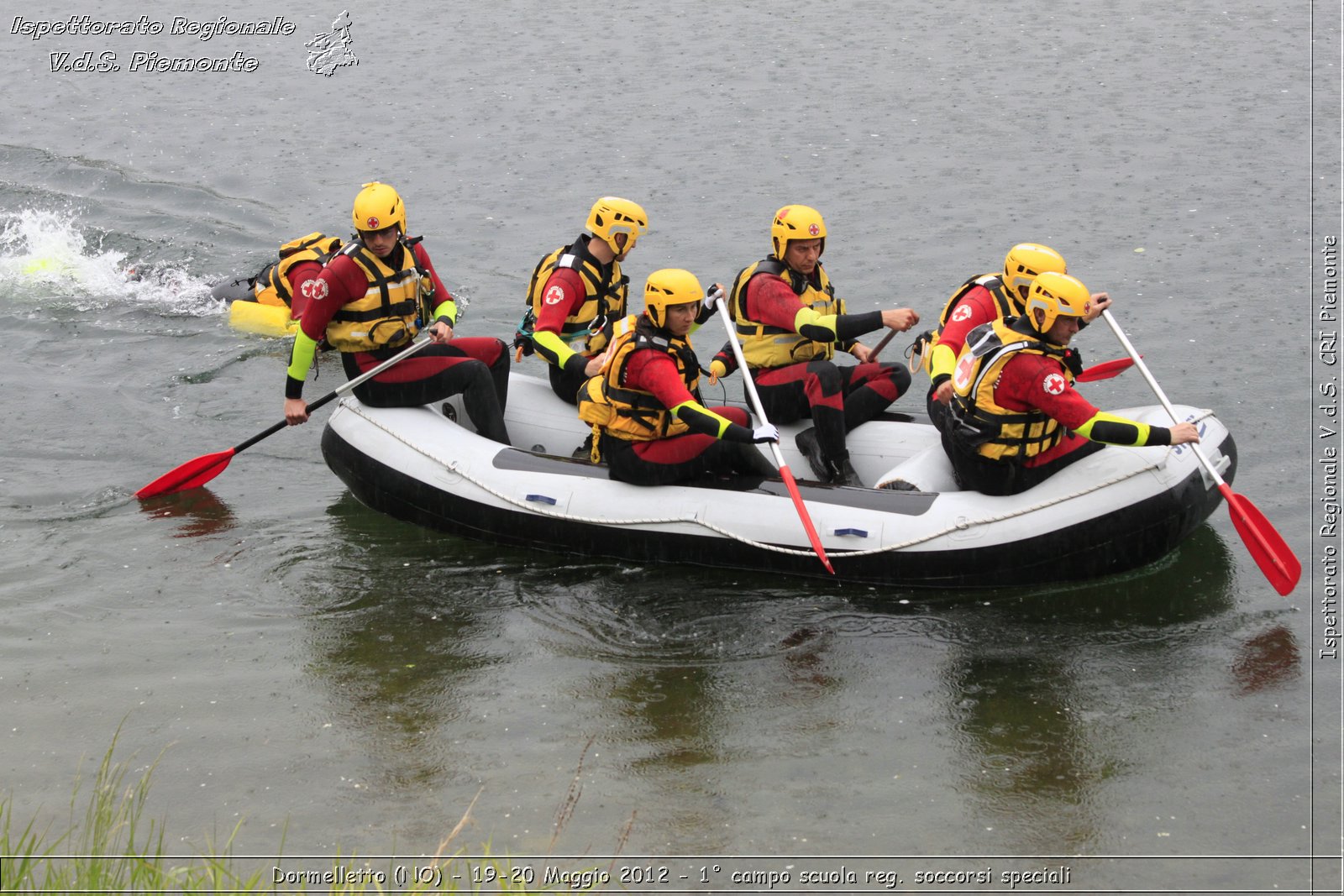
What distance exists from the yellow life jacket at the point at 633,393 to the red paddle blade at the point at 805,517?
1.96 feet

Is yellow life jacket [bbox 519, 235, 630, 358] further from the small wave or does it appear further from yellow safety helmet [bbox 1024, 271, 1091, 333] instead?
the small wave

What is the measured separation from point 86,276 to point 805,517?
758 centimetres

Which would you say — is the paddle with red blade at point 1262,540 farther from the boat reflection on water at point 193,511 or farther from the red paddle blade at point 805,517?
the boat reflection on water at point 193,511

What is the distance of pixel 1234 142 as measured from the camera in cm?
1282

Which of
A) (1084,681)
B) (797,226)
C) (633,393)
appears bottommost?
(1084,681)

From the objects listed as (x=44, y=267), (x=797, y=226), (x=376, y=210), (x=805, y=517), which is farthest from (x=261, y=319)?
(x=805, y=517)

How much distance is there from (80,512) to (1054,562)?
17.3 ft

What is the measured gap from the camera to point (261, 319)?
10992 mm

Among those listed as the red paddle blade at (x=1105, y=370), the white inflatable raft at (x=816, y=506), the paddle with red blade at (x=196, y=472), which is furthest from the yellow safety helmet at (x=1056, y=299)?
the paddle with red blade at (x=196, y=472)

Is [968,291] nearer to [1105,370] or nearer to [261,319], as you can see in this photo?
[1105,370]

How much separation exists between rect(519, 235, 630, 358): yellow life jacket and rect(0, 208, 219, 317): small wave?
4341 millimetres

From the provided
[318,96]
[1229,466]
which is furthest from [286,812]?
[318,96]

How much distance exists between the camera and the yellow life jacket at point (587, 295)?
315 inches

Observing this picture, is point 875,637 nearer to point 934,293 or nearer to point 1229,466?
point 1229,466
